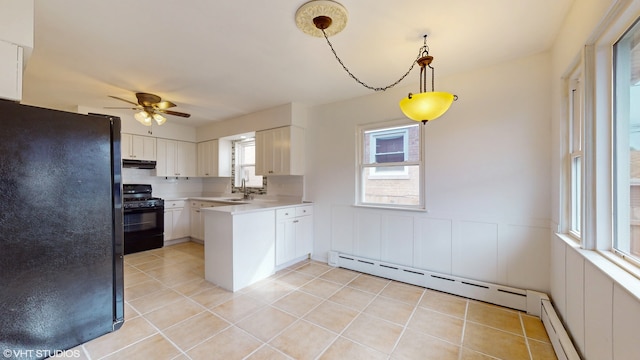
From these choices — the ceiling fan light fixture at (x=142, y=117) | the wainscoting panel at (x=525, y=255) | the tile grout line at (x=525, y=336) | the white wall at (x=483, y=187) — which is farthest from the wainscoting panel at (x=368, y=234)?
the ceiling fan light fixture at (x=142, y=117)

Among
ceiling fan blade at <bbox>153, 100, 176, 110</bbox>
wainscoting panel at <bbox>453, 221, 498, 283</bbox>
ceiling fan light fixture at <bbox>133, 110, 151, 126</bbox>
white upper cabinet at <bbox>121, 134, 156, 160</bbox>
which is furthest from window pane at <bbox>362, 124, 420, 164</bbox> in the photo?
white upper cabinet at <bbox>121, 134, 156, 160</bbox>

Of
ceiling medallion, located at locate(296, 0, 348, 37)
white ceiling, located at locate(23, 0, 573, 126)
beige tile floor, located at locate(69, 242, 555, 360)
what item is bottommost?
beige tile floor, located at locate(69, 242, 555, 360)

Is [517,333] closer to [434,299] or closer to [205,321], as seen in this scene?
[434,299]

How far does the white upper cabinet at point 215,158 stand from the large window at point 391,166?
308 cm

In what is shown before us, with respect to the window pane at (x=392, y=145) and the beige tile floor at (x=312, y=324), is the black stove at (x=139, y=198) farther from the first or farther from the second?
the window pane at (x=392, y=145)

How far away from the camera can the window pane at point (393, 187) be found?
10.1ft

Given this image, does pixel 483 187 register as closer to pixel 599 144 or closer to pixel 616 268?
pixel 599 144

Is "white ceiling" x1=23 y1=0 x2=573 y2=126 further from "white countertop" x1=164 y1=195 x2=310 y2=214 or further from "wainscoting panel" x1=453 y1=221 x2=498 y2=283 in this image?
"wainscoting panel" x1=453 y1=221 x2=498 y2=283

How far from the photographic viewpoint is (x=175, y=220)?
189 inches

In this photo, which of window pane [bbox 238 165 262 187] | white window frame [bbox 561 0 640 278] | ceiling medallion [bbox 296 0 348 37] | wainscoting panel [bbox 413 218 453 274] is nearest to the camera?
white window frame [bbox 561 0 640 278]

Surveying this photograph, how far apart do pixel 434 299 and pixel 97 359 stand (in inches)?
116

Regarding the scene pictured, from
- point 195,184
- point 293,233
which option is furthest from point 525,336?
point 195,184

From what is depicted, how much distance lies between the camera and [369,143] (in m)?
3.50

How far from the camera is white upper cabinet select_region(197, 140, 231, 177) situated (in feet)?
16.6
